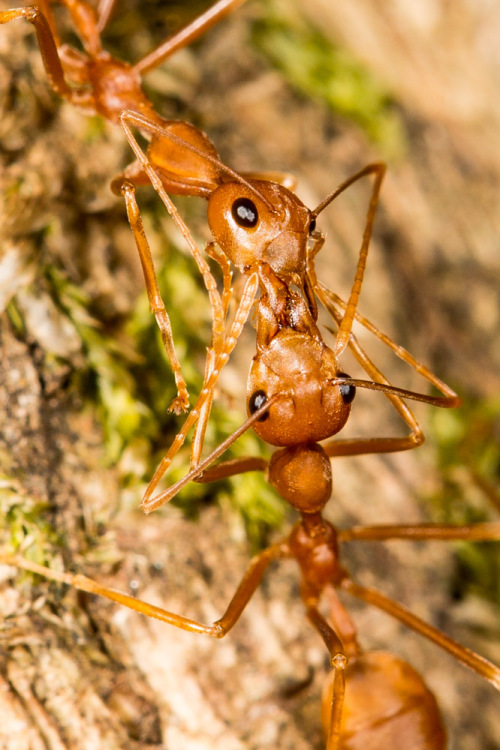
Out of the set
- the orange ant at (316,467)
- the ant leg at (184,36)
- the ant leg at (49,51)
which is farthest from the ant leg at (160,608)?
the ant leg at (184,36)

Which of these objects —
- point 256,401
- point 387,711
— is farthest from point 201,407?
point 387,711

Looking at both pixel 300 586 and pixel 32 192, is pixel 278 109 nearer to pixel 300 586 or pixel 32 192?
pixel 32 192

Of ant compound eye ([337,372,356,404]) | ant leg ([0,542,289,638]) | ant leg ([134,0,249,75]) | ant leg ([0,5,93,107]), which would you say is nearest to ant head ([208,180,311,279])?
ant compound eye ([337,372,356,404])

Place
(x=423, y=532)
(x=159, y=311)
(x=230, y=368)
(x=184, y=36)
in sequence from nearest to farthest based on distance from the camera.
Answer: (x=159, y=311) < (x=423, y=532) < (x=184, y=36) < (x=230, y=368)

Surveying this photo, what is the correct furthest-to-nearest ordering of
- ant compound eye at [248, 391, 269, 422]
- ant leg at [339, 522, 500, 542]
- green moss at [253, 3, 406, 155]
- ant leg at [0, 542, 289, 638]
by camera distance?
green moss at [253, 3, 406, 155] → ant leg at [339, 522, 500, 542] → ant compound eye at [248, 391, 269, 422] → ant leg at [0, 542, 289, 638]

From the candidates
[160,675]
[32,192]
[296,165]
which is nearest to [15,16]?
[32,192]

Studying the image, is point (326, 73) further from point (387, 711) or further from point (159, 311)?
point (387, 711)

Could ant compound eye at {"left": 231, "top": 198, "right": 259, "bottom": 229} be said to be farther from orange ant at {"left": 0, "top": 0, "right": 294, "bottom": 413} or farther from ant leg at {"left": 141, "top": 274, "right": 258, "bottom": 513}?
ant leg at {"left": 141, "top": 274, "right": 258, "bottom": 513}
